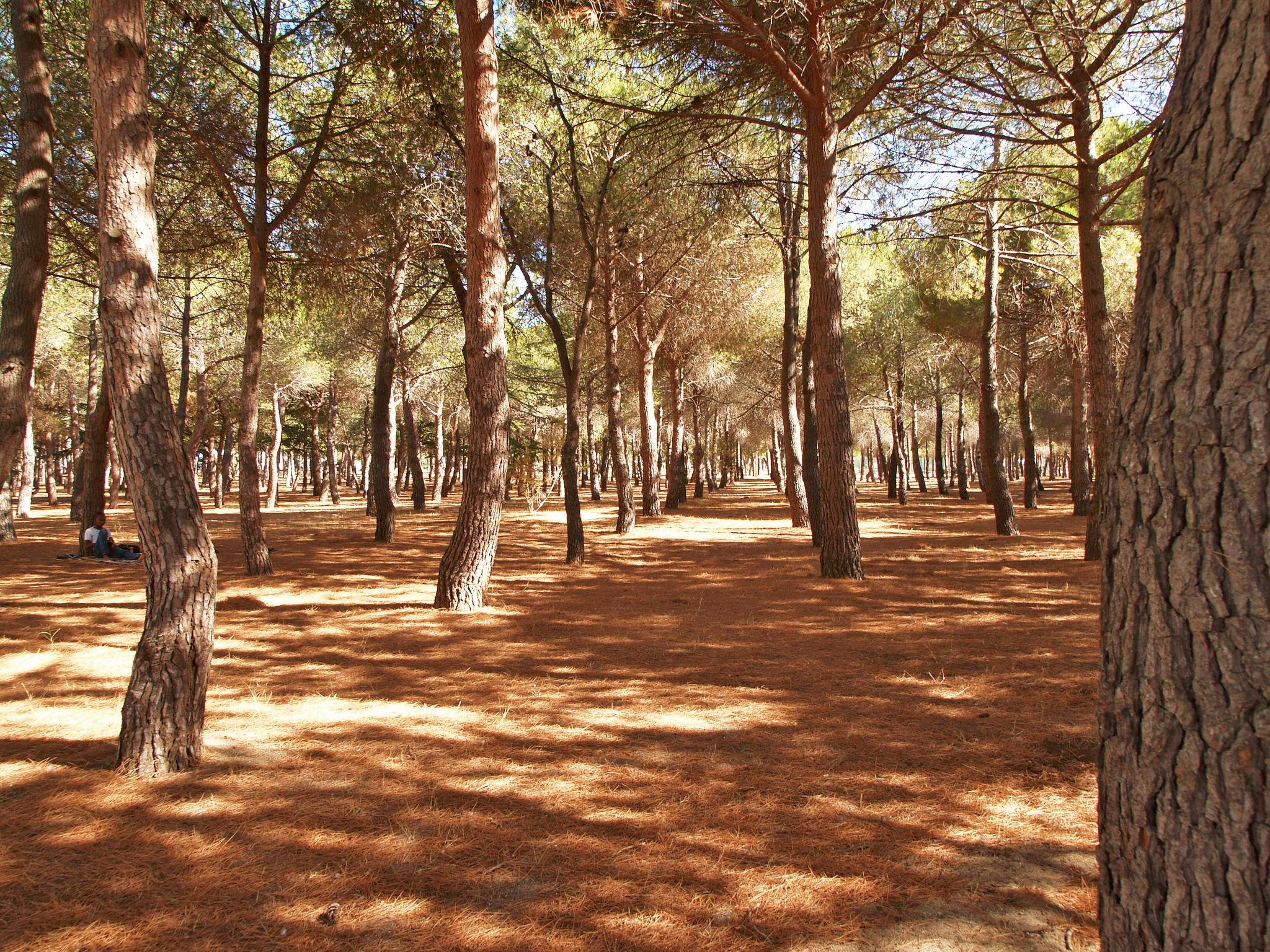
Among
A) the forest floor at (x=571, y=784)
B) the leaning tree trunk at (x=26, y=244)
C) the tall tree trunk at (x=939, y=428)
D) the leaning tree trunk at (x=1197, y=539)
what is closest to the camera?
the leaning tree trunk at (x=1197, y=539)

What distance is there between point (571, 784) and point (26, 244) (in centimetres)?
566

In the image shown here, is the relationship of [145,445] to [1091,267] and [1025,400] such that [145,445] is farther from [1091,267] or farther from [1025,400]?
[1025,400]

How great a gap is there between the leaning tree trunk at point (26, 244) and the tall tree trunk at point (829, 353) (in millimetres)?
7128

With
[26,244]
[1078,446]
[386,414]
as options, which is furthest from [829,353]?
[1078,446]

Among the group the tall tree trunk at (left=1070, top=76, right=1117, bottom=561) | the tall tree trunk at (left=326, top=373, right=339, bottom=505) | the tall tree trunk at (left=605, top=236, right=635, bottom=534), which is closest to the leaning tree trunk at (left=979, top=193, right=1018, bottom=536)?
the tall tree trunk at (left=1070, top=76, right=1117, bottom=561)

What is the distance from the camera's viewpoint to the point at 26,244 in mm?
5414

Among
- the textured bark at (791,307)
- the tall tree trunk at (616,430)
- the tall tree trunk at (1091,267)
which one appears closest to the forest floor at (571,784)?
A: the tall tree trunk at (1091,267)

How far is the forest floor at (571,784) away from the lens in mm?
2236

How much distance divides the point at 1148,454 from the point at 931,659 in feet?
13.4

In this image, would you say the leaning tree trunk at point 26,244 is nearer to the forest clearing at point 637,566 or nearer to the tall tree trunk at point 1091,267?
the forest clearing at point 637,566

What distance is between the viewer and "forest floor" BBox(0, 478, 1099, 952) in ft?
7.34

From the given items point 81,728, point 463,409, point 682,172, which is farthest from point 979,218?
point 463,409

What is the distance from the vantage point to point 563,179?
40.7 feet

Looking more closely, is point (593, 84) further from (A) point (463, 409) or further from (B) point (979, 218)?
(A) point (463, 409)
